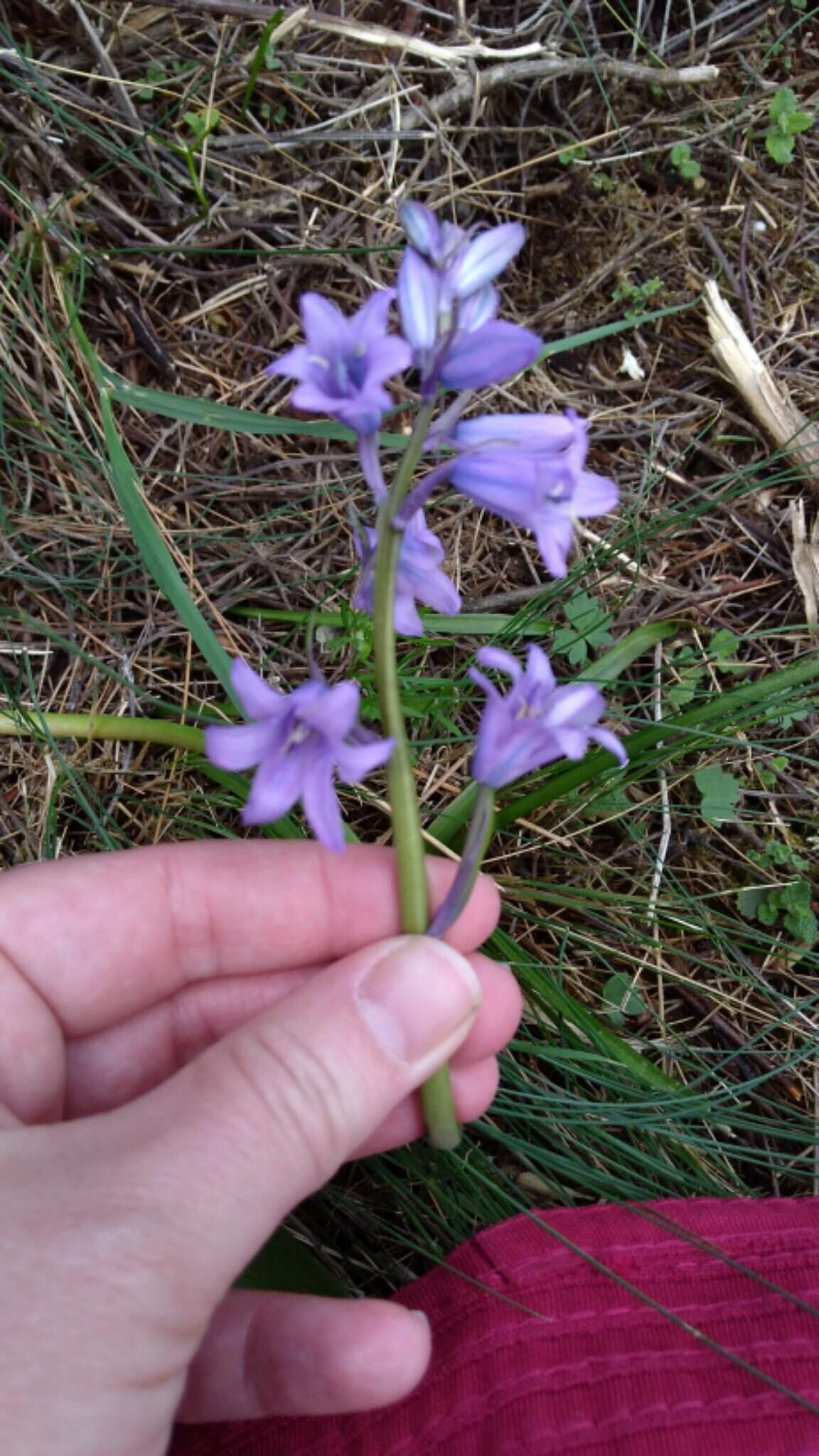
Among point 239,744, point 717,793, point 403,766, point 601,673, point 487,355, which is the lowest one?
point 717,793

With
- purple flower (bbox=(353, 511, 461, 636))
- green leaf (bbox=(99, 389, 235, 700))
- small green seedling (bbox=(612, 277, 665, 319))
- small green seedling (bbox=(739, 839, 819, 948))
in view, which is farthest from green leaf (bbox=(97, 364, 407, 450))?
small green seedling (bbox=(739, 839, 819, 948))

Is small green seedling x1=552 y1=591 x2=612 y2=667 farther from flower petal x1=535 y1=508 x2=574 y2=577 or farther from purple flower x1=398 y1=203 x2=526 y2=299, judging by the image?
purple flower x1=398 y1=203 x2=526 y2=299

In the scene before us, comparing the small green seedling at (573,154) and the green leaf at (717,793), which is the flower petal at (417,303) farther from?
the small green seedling at (573,154)

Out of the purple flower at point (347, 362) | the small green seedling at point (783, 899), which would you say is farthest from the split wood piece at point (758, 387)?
the purple flower at point (347, 362)

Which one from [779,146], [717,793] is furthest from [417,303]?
[779,146]

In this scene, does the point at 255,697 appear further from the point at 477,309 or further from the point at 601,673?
the point at 601,673

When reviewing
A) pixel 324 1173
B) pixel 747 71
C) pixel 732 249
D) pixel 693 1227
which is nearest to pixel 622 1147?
pixel 693 1227
